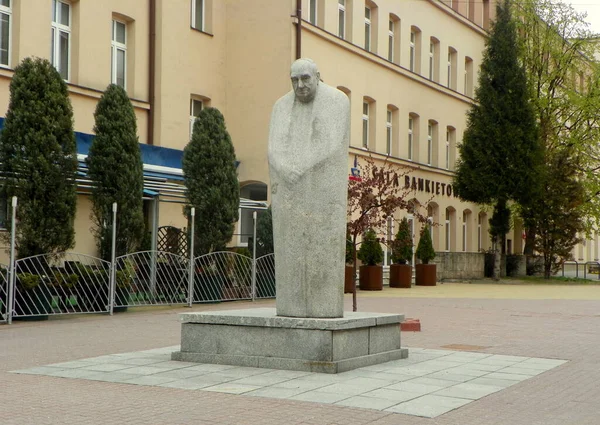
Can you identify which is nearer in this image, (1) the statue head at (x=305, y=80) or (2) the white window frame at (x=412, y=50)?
(1) the statue head at (x=305, y=80)

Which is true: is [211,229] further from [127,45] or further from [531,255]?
[531,255]

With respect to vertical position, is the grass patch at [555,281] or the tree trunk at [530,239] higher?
the tree trunk at [530,239]

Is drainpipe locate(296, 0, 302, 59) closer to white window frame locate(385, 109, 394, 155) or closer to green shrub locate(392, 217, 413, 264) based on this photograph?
green shrub locate(392, 217, 413, 264)

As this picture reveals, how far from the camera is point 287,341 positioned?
9.52 metres

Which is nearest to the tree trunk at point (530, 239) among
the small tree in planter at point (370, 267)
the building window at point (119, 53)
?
the small tree in planter at point (370, 267)

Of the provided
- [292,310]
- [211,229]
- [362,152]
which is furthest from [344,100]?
[362,152]

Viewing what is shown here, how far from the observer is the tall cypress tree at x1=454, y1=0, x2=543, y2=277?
36344mm

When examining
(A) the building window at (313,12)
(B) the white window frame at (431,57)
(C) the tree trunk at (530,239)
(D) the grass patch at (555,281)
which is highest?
(B) the white window frame at (431,57)

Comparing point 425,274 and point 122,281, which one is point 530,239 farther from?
point 122,281

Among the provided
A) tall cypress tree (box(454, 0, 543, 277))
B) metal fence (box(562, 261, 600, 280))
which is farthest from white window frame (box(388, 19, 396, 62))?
metal fence (box(562, 261, 600, 280))

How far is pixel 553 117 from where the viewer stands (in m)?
40.9

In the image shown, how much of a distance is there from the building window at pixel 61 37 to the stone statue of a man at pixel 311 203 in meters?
13.9

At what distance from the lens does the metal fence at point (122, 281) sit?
15727mm

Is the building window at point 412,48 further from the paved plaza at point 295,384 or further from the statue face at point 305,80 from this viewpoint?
the statue face at point 305,80
